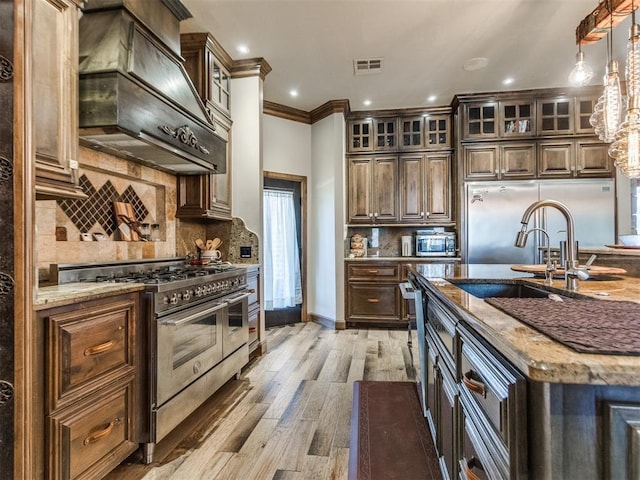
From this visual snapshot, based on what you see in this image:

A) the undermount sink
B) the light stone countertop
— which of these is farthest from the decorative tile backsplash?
the undermount sink

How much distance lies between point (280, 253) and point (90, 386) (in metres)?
3.25

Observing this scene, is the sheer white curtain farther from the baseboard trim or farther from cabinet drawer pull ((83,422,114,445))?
cabinet drawer pull ((83,422,114,445))

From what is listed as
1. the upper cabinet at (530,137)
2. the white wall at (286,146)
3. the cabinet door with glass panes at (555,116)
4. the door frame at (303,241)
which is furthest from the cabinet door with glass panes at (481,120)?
the door frame at (303,241)

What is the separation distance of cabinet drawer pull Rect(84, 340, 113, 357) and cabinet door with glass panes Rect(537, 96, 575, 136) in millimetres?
5006

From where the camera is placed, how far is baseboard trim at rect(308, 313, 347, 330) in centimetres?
456

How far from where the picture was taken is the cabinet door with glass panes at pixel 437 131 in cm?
475

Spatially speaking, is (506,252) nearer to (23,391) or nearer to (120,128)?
(120,128)

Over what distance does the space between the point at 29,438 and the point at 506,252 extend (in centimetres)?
462

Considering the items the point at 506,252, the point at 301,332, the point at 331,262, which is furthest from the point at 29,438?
the point at 506,252

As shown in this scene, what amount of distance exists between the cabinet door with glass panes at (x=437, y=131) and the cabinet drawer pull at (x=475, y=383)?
429cm

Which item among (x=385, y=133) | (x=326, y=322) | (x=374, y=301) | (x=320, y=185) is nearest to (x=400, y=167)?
(x=385, y=133)

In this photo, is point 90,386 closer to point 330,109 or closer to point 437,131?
point 330,109

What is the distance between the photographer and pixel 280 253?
4.70 meters

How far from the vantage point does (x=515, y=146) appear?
14.3 ft
